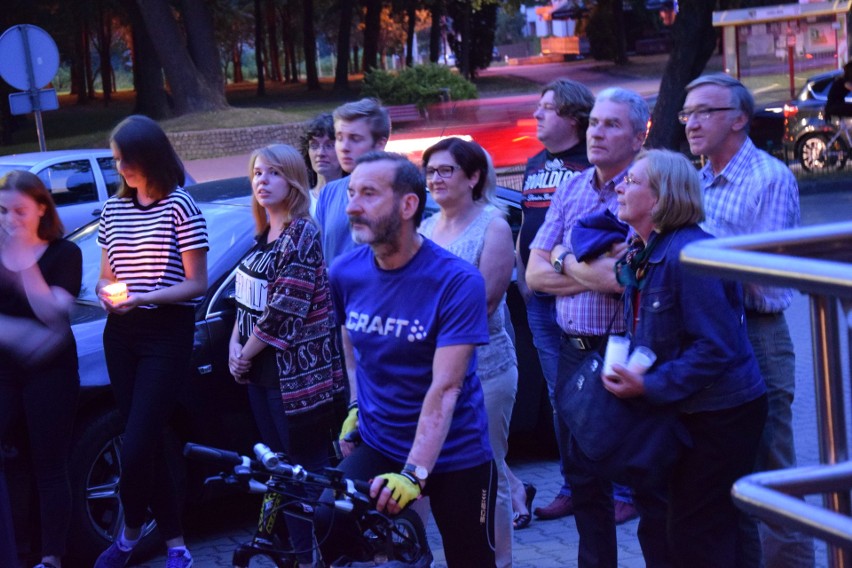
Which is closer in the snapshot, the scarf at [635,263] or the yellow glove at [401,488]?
the yellow glove at [401,488]

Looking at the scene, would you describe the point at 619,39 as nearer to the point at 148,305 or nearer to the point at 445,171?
the point at 445,171

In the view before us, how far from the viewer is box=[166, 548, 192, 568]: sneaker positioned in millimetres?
5105

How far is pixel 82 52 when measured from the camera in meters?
A: 60.8

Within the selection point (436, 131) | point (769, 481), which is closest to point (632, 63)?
point (436, 131)

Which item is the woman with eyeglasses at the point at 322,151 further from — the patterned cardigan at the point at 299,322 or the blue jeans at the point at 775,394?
the blue jeans at the point at 775,394

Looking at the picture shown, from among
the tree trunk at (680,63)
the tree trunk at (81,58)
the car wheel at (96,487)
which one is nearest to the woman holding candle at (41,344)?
the car wheel at (96,487)

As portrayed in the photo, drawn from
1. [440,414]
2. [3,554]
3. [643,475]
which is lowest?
[3,554]

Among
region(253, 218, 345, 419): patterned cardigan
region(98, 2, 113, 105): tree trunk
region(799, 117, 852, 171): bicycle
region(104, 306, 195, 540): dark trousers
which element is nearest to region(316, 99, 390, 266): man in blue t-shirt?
region(253, 218, 345, 419): patterned cardigan

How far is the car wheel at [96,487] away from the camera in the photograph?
210 inches

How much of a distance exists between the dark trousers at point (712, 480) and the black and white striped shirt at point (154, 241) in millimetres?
2327

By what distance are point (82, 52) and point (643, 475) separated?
201ft

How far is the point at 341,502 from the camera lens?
3.21 meters

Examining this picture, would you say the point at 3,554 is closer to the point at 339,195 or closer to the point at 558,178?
the point at 339,195

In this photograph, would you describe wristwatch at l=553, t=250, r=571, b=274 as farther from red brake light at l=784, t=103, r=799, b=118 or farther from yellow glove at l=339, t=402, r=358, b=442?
red brake light at l=784, t=103, r=799, b=118
